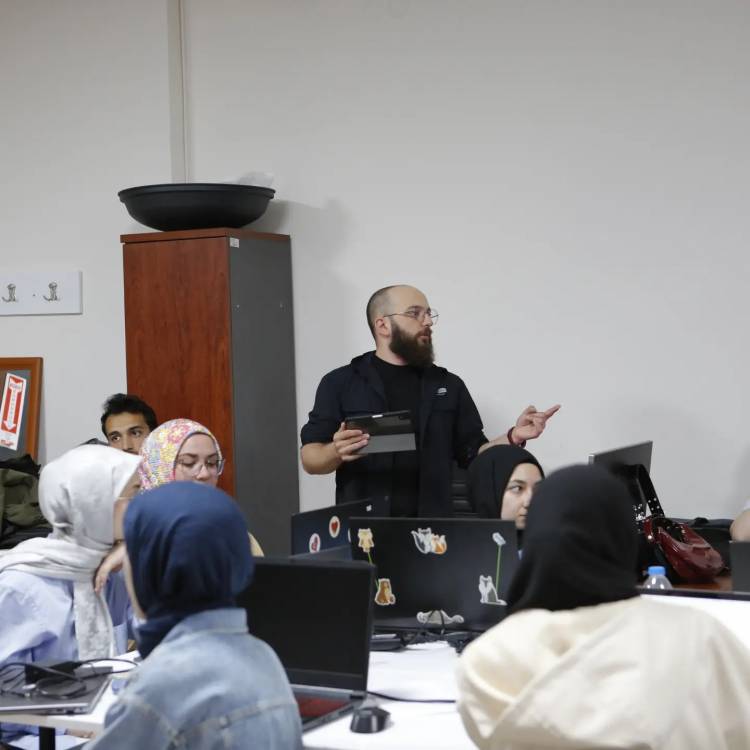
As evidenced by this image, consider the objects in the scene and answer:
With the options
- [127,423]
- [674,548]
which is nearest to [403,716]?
[674,548]

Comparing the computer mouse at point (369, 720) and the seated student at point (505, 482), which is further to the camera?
the seated student at point (505, 482)

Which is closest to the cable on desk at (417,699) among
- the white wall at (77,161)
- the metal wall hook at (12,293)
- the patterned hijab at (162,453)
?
the patterned hijab at (162,453)

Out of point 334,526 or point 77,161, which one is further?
point 77,161

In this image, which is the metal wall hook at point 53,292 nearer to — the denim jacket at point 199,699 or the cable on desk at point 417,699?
the cable on desk at point 417,699

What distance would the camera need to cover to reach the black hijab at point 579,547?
175 cm

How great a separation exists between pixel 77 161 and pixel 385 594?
3483mm

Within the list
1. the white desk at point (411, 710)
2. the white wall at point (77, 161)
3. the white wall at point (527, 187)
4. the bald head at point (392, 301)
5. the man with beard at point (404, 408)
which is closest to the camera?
the white desk at point (411, 710)

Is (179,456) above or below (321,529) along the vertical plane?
above

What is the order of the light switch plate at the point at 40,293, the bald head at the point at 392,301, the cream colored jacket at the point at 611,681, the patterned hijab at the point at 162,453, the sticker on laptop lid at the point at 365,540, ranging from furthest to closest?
the light switch plate at the point at 40,293, the bald head at the point at 392,301, the patterned hijab at the point at 162,453, the sticker on laptop lid at the point at 365,540, the cream colored jacket at the point at 611,681

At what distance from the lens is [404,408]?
426 cm

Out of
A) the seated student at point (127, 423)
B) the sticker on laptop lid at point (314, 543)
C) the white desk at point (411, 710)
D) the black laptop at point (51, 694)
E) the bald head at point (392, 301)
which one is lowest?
the white desk at point (411, 710)

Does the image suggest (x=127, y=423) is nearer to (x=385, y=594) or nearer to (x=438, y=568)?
(x=385, y=594)

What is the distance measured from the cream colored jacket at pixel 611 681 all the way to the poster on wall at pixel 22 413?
433 centimetres

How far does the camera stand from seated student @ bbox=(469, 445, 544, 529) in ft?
10.4
